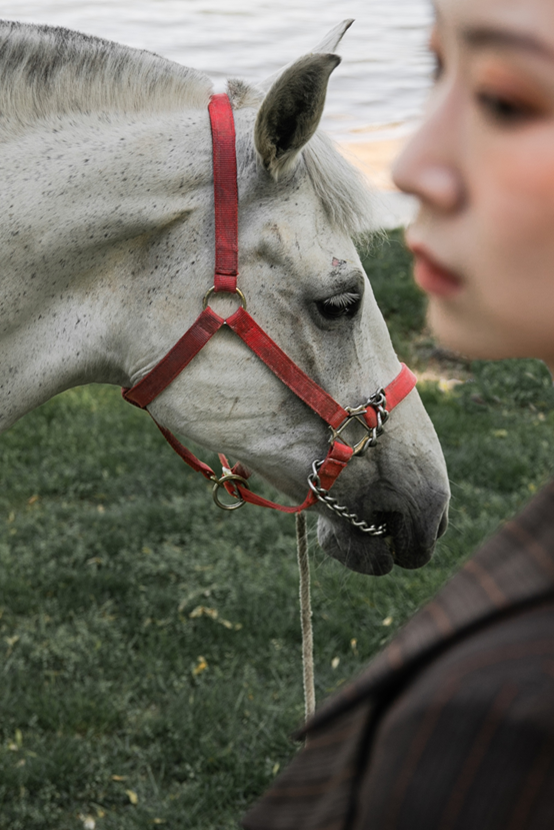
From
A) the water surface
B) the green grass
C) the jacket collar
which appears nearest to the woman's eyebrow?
the jacket collar

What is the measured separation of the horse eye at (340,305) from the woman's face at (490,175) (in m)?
1.25

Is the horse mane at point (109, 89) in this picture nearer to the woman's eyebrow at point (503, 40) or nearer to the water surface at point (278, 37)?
the woman's eyebrow at point (503, 40)

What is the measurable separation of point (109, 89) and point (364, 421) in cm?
98

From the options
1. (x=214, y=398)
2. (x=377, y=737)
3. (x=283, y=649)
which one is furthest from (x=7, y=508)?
(x=377, y=737)

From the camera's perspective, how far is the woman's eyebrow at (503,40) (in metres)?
0.49

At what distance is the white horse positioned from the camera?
173 centimetres

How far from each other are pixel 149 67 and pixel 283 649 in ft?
8.01

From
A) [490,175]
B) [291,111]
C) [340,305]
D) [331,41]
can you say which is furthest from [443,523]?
[490,175]

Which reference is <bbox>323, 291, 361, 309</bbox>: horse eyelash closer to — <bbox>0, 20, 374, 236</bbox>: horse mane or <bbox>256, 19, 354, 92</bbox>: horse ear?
<bbox>0, 20, 374, 236</bbox>: horse mane

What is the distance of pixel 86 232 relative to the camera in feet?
5.73

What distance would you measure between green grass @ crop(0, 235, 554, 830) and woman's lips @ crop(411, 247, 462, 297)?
2241 millimetres

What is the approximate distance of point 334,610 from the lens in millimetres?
3609

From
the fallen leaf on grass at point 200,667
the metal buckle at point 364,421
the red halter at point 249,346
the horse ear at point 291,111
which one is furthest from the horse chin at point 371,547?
the fallen leaf on grass at point 200,667

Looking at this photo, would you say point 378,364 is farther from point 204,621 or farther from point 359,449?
point 204,621
